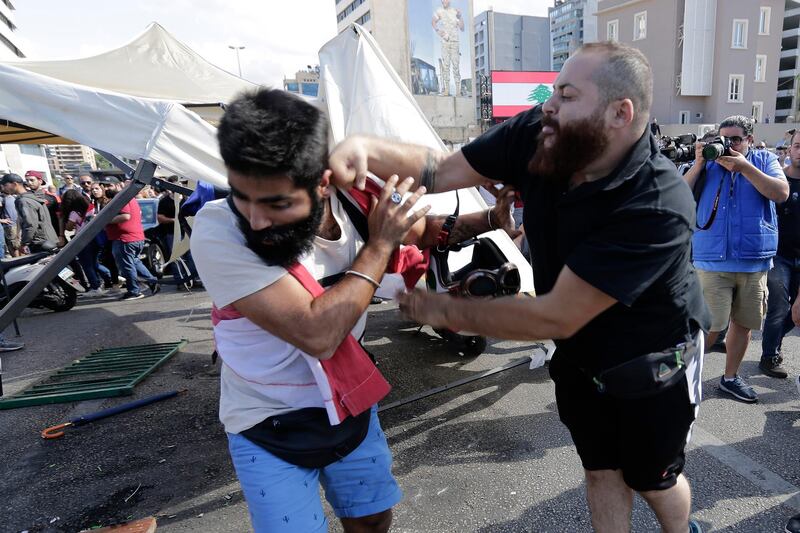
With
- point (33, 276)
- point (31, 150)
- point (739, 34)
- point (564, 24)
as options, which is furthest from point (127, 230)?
point (564, 24)

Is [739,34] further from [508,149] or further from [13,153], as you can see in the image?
[13,153]

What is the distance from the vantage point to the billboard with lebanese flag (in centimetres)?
3500

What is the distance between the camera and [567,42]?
93.9 m

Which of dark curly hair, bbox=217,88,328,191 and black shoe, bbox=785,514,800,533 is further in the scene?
black shoe, bbox=785,514,800,533

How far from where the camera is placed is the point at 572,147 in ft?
4.26

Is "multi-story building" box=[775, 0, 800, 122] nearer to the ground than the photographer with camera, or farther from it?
farther from it

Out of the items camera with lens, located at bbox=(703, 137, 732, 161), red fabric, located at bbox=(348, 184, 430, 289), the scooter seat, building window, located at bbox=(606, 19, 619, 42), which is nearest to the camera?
red fabric, located at bbox=(348, 184, 430, 289)

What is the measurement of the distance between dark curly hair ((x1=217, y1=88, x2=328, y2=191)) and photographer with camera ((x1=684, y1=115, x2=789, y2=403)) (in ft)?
10.7

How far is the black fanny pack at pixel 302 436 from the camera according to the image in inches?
55.4

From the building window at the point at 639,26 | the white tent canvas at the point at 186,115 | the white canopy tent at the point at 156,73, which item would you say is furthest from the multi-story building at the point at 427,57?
the white tent canvas at the point at 186,115

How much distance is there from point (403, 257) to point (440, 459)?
1.84 metres

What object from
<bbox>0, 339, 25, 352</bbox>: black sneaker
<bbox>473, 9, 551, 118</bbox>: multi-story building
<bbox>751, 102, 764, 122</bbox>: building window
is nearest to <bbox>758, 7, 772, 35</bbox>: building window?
<bbox>751, 102, 764, 122</bbox>: building window

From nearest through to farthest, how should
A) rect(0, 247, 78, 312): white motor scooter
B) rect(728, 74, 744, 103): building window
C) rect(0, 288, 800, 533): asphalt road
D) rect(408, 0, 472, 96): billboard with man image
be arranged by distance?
rect(0, 288, 800, 533): asphalt road → rect(0, 247, 78, 312): white motor scooter → rect(728, 74, 744, 103): building window → rect(408, 0, 472, 96): billboard with man image

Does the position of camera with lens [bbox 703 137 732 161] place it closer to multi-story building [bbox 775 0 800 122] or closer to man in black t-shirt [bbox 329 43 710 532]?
man in black t-shirt [bbox 329 43 710 532]
